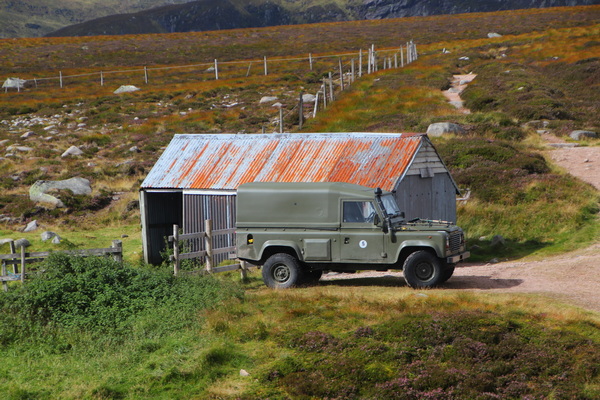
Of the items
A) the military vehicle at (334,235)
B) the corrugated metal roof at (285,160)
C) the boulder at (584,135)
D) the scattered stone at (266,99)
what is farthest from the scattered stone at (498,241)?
the scattered stone at (266,99)

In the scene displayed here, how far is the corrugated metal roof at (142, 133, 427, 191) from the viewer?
1925cm

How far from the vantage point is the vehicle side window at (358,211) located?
15.7m

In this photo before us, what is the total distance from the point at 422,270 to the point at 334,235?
207 cm

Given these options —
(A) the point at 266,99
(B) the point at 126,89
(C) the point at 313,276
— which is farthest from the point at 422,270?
(B) the point at 126,89

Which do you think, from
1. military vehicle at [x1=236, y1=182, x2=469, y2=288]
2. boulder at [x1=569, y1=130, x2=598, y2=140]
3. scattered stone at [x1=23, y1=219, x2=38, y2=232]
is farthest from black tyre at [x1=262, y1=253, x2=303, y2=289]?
boulder at [x1=569, y1=130, x2=598, y2=140]

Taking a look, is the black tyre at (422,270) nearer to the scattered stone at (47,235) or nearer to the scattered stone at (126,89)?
the scattered stone at (47,235)

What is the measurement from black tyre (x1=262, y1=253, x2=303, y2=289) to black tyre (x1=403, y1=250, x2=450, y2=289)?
8.10 feet

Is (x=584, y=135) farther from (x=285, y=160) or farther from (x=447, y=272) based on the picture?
(x=447, y=272)

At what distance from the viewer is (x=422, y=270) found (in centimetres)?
1543

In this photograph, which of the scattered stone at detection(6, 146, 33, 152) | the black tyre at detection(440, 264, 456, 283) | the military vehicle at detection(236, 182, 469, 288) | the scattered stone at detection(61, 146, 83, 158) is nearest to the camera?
the military vehicle at detection(236, 182, 469, 288)

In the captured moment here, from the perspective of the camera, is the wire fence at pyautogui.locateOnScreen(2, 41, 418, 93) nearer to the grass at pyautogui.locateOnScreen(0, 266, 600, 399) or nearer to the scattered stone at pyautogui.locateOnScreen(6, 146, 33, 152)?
the scattered stone at pyautogui.locateOnScreen(6, 146, 33, 152)

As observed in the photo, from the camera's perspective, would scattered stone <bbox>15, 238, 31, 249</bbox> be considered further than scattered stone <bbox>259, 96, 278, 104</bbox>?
No

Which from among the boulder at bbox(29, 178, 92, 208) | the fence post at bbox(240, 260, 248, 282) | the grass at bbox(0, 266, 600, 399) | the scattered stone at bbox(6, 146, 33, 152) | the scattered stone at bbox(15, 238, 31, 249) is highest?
the scattered stone at bbox(6, 146, 33, 152)

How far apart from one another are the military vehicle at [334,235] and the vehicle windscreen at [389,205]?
0.02m
